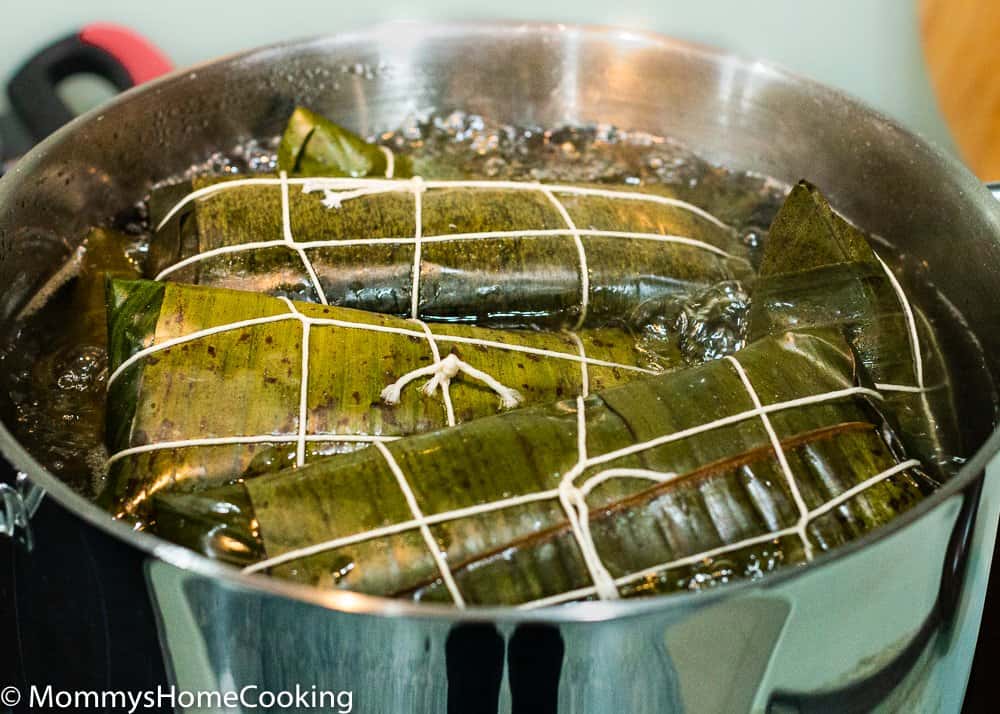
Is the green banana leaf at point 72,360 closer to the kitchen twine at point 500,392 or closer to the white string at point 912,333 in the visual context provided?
the kitchen twine at point 500,392

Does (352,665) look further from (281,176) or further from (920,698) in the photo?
(281,176)

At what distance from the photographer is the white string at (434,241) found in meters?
1.19

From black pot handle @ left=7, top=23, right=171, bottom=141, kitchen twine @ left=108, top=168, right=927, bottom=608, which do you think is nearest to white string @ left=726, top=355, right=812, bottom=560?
kitchen twine @ left=108, top=168, right=927, bottom=608

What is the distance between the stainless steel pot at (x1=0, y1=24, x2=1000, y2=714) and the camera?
25.2 inches

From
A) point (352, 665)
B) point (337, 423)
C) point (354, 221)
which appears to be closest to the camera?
point (352, 665)

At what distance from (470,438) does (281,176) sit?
1.84 ft

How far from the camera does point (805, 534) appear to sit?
866 millimetres

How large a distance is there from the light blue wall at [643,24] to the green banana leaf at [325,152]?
586 mm

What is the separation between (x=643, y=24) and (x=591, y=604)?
1.63 metres

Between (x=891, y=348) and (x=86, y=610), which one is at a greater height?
(x=891, y=348)

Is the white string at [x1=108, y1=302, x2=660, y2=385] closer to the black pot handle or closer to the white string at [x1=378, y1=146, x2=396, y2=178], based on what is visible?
the white string at [x1=378, y1=146, x2=396, y2=178]

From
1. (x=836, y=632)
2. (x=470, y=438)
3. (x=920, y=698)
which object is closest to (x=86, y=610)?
(x=470, y=438)

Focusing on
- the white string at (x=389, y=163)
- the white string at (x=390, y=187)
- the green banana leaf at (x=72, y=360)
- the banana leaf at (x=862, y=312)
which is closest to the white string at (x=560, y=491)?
the banana leaf at (x=862, y=312)

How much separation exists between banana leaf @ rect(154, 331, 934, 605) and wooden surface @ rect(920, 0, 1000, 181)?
930mm
